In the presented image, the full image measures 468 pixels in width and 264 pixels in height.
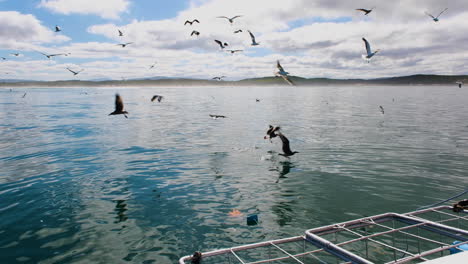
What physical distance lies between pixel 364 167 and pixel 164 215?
12890 millimetres

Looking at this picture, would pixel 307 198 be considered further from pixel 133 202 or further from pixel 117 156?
pixel 117 156

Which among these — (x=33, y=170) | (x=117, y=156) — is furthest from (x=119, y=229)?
(x=117, y=156)

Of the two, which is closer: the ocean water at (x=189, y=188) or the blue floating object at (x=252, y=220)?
the ocean water at (x=189, y=188)

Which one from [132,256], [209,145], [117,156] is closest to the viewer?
[132,256]

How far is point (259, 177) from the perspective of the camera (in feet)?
57.2

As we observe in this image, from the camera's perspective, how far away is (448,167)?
64.6 ft

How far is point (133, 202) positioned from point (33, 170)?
359 inches

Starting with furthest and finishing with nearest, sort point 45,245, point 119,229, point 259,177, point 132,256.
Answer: point 259,177 < point 119,229 < point 45,245 < point 132,256

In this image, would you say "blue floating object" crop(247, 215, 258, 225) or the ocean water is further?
"blue floating object" crop(247, 215, 258, 225)

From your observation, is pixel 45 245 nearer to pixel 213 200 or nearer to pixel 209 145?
pixel 213 200

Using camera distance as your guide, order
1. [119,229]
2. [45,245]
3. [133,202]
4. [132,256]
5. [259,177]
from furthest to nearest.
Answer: [259,177]
[133,202]
[119,229]
[45,245]
[132,256]

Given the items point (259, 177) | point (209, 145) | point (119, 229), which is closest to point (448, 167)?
point (259, 177)

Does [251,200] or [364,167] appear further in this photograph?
[364,167]

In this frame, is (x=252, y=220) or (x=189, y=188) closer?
(x=252, y=220)
